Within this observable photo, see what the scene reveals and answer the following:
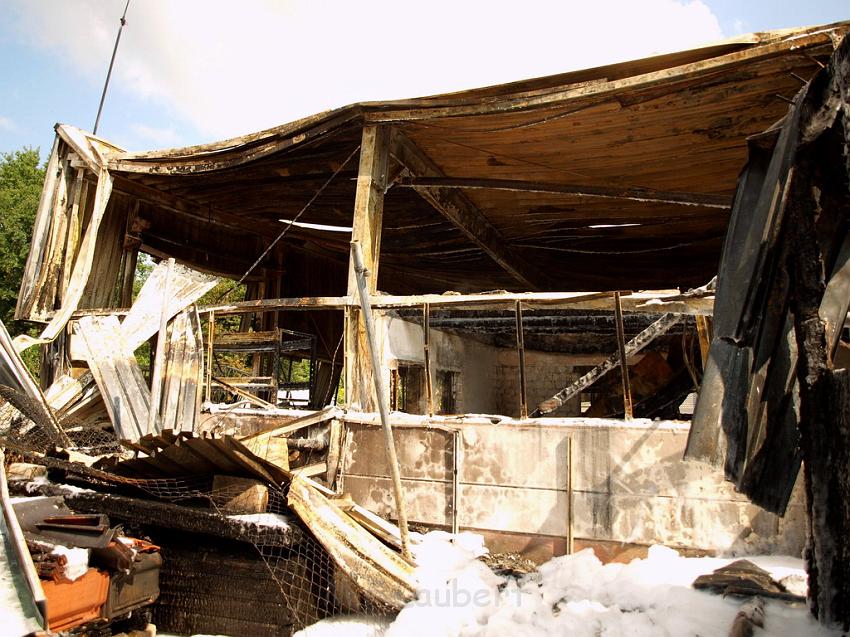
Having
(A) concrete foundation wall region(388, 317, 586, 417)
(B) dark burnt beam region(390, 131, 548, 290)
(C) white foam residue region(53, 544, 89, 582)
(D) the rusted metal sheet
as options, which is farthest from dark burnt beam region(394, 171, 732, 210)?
(C) white foam residue region(53, 544, 89, 582)

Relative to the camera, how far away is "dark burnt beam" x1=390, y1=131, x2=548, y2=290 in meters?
7.90

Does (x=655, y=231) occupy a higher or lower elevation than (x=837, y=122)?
higher

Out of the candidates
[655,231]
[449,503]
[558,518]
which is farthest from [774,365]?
[655,231]

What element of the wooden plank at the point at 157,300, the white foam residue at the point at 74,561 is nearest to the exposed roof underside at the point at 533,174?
the wooden plank at the point at 157,300

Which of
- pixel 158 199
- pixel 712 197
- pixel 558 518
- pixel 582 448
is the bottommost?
pixel 558 518

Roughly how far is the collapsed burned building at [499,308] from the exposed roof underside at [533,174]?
5 cm

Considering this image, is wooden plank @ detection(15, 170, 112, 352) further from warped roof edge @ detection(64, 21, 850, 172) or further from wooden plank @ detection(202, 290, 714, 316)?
wooden plank @ detection(202, 290, 714, 316)

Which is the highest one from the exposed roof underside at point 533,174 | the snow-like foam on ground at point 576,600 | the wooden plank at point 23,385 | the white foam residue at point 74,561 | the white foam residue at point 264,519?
the exposed roof underside at point 533,174

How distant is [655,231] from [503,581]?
7.84 m

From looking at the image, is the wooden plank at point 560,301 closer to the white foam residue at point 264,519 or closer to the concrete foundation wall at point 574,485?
the concrete foundation wall at point 574,485

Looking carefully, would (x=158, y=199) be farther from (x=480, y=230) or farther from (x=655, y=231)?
(x=655, y=231)

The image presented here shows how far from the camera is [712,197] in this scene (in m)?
7.64

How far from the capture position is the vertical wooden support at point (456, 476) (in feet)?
18.8

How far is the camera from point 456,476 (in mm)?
5770
